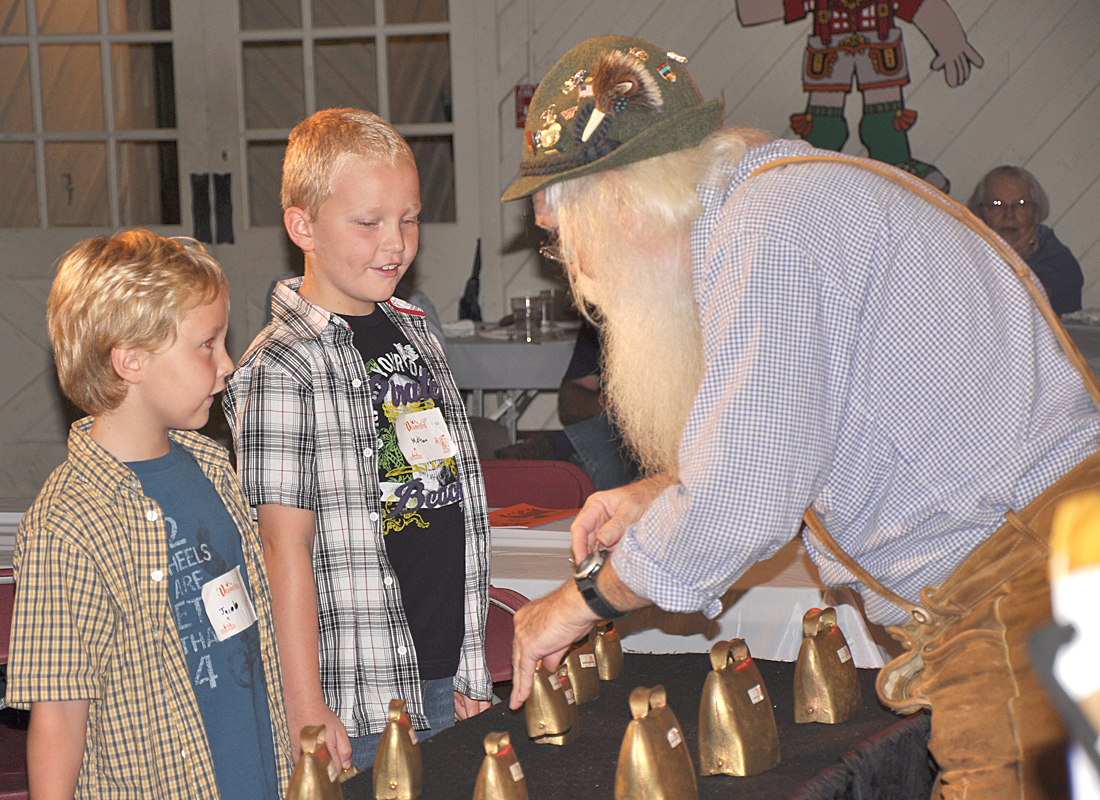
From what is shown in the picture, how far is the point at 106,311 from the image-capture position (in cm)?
149

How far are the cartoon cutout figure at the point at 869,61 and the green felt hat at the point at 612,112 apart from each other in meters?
4.80

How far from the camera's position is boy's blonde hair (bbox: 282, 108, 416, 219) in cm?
184

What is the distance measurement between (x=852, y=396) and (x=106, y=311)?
1.01 metres

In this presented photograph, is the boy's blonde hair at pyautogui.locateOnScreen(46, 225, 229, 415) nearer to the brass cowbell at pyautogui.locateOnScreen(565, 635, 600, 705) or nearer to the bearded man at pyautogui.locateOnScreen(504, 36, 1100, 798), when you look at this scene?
the bearded man at pyautogui.locateOnScreen(504, 36, 1100, 798)

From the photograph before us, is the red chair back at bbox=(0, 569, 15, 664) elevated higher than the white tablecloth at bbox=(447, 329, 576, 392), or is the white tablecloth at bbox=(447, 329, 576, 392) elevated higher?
the red chair back at bbox=(0, 569, 15, 664)

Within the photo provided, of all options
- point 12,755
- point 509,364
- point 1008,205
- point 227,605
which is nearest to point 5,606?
point 12,755

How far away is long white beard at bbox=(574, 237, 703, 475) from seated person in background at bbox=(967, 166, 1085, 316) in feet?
13.4

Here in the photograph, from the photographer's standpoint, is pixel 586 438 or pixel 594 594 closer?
pixel 594 594

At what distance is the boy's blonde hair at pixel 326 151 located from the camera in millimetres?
1836

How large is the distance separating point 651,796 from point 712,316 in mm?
521

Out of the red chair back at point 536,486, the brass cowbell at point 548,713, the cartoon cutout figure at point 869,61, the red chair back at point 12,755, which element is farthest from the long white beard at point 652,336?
the cartoon cutout figure at point 869,61

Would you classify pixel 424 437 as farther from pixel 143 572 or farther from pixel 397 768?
pixel 397 768

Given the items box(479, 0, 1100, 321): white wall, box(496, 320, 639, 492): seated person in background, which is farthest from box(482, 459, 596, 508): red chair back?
box(479, 0, 1100, 321): white wall

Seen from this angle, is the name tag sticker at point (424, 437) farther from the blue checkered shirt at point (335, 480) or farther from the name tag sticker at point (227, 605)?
the name tag sticker at point (227, 605)
